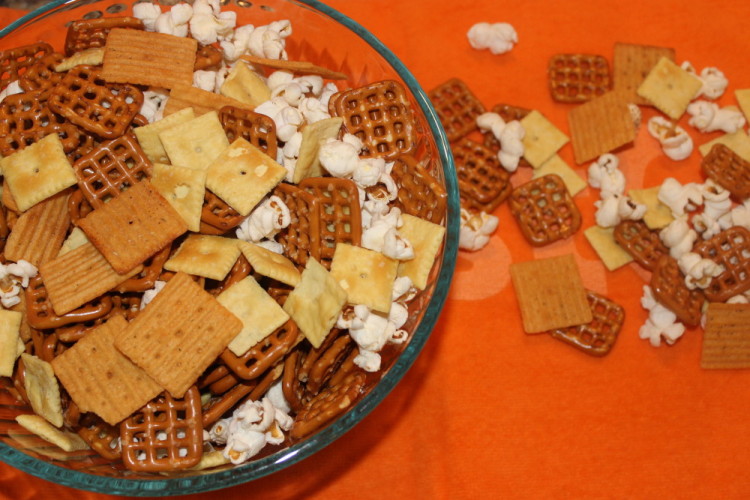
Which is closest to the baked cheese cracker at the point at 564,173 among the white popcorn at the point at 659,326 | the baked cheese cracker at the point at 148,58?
the white popcorn at the point at 659,326

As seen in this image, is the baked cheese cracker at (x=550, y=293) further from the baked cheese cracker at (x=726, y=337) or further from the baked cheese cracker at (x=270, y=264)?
the baked cheese cracker at (x=270, y=264)

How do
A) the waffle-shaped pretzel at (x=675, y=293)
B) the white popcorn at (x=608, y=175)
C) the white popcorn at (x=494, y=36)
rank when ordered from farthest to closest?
1. the white popcorn at (x=494, y=36)
2. the white popcorn at (x=608, y=175)
3. the waffle-shaped pretzel at (x=675, y=293)

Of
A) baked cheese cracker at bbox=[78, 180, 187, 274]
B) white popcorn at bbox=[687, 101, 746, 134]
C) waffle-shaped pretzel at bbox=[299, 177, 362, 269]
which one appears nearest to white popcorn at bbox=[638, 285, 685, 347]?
white popcorn at bbox=[687, 101, 746, 134]

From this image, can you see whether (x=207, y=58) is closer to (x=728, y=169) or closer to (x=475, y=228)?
(x=475, y=228)

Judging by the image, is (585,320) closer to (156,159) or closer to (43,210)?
(156,159)

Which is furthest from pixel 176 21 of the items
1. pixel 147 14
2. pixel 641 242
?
pixel 641 242
